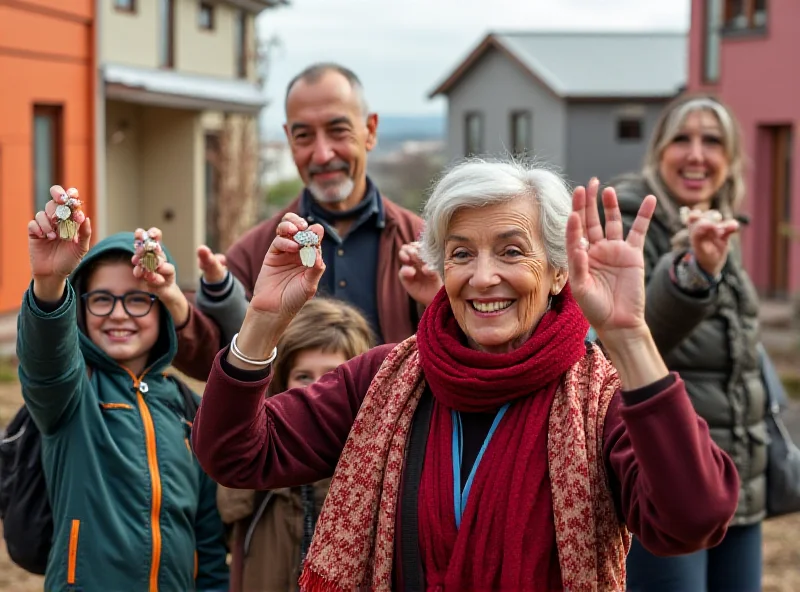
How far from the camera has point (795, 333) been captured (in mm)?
13086

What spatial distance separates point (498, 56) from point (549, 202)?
30578 millimetres

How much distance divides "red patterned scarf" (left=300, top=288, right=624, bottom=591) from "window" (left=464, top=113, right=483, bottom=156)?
3079cm

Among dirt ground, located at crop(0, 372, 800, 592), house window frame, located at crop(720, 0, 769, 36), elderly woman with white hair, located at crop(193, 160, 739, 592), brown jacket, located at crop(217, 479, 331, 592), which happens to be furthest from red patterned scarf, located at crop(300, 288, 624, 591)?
house window frame, located at crop(720, 0, 769, 36)

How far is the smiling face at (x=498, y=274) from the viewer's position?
2412 mm

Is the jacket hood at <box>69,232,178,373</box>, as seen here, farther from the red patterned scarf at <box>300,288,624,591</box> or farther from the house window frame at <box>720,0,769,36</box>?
the house window frame at <box>720,0,769,36</box>

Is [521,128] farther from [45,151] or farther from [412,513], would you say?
[412,513]

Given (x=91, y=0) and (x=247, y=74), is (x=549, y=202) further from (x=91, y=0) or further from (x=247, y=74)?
(x=247, y=74)

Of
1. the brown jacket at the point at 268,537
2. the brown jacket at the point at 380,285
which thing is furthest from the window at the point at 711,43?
the brown jacket at the point at 268,537

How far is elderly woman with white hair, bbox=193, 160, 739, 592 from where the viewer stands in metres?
2.10

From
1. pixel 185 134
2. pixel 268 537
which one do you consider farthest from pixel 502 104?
pixel 268 537

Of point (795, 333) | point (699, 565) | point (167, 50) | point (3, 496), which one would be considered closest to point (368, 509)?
point (3, 496)

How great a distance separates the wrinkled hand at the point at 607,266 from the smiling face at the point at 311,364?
131 cm

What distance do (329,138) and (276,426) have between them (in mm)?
1640

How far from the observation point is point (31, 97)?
12797 mm
